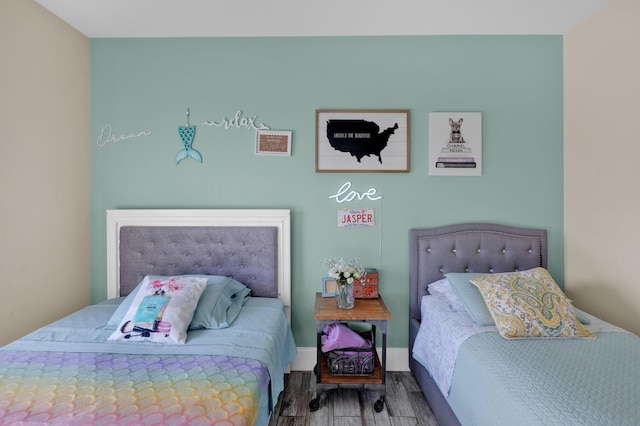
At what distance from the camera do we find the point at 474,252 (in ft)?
8.00

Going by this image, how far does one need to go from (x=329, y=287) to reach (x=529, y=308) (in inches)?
50.4

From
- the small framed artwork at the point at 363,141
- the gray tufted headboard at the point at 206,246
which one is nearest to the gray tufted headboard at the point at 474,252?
the small framed artwork at the point at 363,141

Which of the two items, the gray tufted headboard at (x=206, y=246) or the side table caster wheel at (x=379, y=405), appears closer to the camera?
the side table caster wheel at (x=379, y=405)

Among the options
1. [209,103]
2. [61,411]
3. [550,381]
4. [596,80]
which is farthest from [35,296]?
[596,80]

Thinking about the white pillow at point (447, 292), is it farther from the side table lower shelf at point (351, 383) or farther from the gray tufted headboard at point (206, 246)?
the gray tufted headboard at point (206, 246)

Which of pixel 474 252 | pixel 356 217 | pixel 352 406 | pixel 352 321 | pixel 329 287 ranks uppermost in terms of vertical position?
pixel 356 217

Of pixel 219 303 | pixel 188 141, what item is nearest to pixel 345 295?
pixel 219 303

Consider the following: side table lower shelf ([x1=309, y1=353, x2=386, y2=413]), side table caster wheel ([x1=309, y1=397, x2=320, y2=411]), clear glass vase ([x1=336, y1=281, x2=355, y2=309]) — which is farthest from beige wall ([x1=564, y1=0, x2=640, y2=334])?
side table caster wheel ([x1=309, y1=397, x2=320, y2=411])

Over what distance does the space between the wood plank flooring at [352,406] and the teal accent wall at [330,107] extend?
1.18ft

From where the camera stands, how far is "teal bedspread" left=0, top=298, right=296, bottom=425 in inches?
44.4

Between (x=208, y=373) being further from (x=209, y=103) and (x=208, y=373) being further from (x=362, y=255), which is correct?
(x=209, y=103)

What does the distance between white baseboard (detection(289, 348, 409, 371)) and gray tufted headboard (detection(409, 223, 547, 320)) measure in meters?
0.34

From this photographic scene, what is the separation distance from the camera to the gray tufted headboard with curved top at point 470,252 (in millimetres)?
2434

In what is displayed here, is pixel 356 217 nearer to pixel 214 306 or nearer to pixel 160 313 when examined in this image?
pixel 214 306
